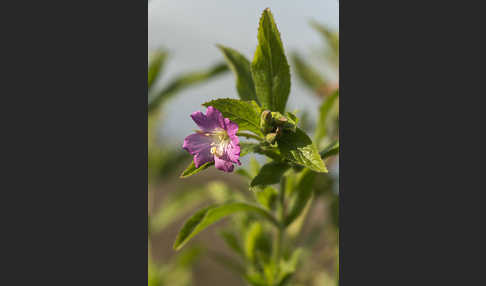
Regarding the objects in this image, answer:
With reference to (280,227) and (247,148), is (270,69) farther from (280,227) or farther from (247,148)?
(280,227)

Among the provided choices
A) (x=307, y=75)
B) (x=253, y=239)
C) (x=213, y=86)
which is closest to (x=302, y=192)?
(x=253, y=239)

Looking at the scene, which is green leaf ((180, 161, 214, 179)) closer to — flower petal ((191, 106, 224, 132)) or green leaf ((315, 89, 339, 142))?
flower petal ((191, 106, 224, 132))

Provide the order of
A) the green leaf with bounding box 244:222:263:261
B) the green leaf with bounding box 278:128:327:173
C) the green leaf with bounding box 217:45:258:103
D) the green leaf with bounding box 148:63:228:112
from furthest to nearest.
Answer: the green leaf with bounding box 148:63:228:112
the green leaf with bounding box 244:222:263:261
the green leaf with bounding box 217:45:258:103
the green leaf with bounding box 278:128:327:173

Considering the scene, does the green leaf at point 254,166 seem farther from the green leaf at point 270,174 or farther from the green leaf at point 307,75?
the green leaf at point 307,75

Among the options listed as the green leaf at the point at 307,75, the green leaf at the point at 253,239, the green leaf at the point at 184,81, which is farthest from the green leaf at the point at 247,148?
the green leaf at the point at 307,75

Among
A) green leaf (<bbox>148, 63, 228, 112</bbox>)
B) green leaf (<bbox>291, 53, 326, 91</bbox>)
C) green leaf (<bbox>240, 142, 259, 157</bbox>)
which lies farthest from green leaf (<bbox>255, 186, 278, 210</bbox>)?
green leaf (<bbox>291, 53, 326, 91</bbox>)

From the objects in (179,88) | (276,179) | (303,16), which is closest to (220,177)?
(179,88)

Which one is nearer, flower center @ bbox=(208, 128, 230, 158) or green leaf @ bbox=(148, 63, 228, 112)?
flower center @ bbox=(208, 128, 230, 158)
